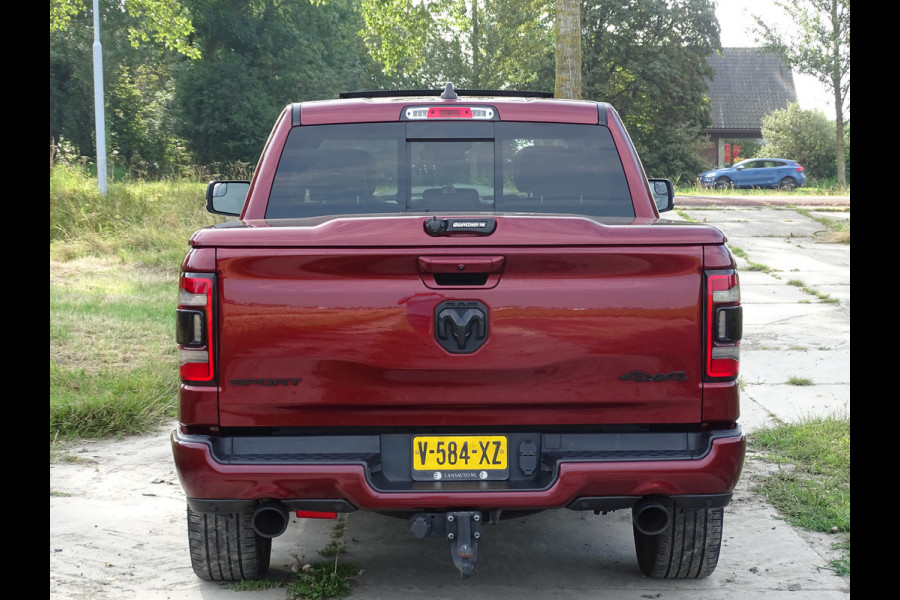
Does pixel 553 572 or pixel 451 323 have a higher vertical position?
pixel 451 323

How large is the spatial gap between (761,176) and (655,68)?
5934 millimetres

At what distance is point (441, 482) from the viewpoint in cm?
344

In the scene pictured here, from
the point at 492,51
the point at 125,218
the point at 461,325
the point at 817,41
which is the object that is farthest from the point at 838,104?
the point at 461,325

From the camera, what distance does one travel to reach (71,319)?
9695 millimetres

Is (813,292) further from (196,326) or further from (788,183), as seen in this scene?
(788,183)

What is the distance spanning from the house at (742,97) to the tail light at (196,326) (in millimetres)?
50383

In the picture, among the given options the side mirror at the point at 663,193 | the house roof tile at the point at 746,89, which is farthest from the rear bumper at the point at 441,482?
the house roof tile at the point at 746,89

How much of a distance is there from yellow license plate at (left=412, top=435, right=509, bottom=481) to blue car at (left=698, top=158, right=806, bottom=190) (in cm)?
3751

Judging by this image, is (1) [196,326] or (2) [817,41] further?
(2) [817,41]

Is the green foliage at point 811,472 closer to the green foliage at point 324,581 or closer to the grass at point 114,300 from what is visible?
the green foliage at point 324,581

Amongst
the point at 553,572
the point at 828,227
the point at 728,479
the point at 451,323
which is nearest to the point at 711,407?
the point at 728,479

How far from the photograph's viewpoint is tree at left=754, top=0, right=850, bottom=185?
3756 cm

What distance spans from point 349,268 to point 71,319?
23.3ft
